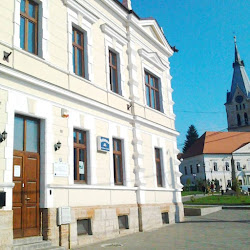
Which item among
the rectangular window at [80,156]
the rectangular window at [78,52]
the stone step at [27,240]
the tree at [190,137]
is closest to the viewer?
the stone step at [27,240]

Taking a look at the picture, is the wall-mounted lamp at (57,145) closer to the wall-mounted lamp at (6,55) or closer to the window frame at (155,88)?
the wall-mounted lamp at (6,55)

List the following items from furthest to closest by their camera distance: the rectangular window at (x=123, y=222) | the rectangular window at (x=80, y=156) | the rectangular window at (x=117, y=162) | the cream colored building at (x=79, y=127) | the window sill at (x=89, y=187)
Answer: the rectangular window at (x=117, y=162) → the rectangular window at (x=123, y=222) → the rectangular window at (x=80, y=156) → the window sill at (x=89, y=187) → the cream colored building at (x=79, y=127)

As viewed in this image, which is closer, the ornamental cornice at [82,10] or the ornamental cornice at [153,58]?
the ornamental cornice at [82,10]

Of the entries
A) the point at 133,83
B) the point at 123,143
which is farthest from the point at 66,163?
the point at 133,83

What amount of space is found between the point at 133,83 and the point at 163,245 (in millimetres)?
7543

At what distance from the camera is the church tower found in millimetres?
104875

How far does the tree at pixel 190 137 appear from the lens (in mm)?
108625

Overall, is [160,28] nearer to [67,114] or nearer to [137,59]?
[137,59]

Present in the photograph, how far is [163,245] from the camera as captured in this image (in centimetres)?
1004

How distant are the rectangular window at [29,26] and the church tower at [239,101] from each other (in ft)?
333

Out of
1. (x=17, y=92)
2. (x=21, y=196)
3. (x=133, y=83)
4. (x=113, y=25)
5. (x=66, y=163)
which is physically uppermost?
(x=113, y=25)

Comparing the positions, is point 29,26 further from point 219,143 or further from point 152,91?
point 219,143

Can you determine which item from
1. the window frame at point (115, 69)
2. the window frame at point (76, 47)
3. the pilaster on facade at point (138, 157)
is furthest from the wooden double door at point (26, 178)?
the pilaster on facade at point (138, 157)

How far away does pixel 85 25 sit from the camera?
1280 cm
